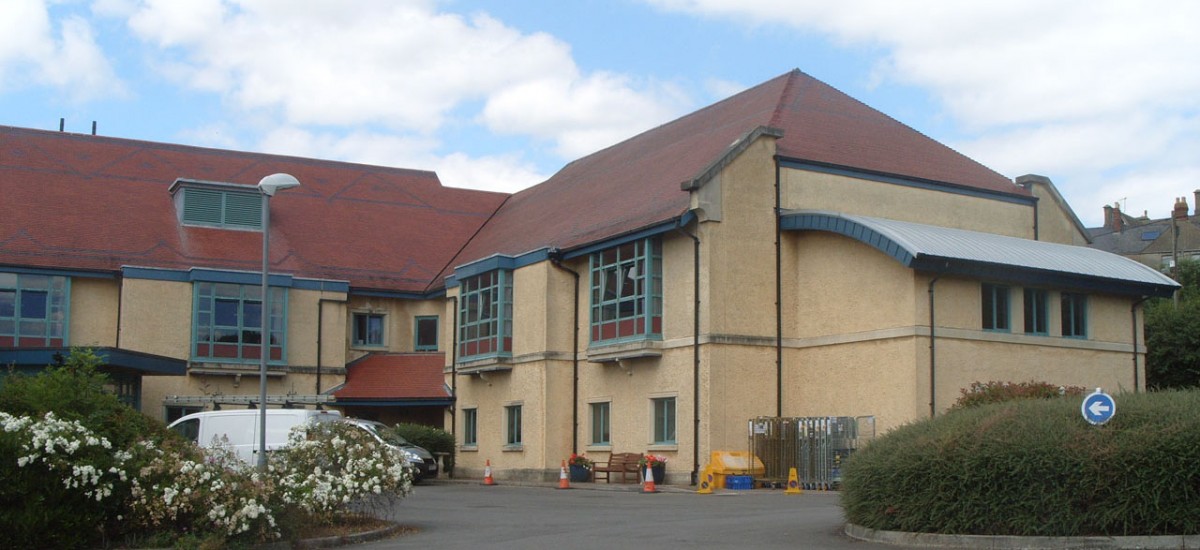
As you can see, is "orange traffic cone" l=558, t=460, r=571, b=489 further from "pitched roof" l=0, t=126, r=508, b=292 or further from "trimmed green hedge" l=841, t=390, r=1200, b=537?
"trimmed green hedge" l=841, t=390, r=1200, b=537

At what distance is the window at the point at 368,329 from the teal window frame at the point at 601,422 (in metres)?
11.8

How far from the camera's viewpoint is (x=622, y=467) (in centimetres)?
3125

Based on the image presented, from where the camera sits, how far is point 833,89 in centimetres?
3628

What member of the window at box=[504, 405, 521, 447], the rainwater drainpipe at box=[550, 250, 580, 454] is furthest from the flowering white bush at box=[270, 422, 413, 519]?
the window at box=[504, 405, 521, 447]

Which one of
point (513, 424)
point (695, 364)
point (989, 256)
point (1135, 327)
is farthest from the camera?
point (513, 424)

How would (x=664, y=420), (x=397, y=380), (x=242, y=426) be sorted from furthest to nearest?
(x=397, y=380), (x=664, y=420), (x=242, y=426)

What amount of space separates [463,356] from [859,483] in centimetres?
2380

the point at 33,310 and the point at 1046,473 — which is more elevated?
the point at 33,310

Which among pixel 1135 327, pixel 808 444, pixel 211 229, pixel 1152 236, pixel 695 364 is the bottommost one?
pixel 808 444

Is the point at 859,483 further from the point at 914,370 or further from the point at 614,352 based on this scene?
the point at 614,352

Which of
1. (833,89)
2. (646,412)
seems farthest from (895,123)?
(646,412)

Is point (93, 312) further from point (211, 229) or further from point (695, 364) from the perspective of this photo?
point (695, 364)

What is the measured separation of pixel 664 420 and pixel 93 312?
18.6 m

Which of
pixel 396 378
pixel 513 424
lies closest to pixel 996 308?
pixel 513 424
